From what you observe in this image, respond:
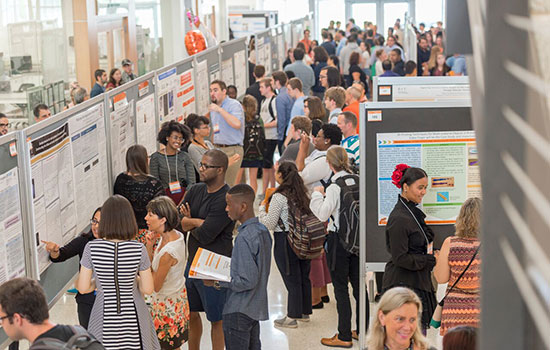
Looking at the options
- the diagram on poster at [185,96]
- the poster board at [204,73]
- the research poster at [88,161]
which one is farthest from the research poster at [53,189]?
the poster board at [204,73]

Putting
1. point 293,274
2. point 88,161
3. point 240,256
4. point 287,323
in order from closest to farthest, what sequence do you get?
1. point 240,256
2. point 88,161
3. point 293,274
4. point 287,323

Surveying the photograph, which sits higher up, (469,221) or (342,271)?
(469,221)

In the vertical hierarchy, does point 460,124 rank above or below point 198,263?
above

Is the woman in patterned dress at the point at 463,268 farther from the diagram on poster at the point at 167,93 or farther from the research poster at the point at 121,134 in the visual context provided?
the diagram on poster at the point at 167,93

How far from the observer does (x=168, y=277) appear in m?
4.43

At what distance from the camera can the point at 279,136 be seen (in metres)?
9.36

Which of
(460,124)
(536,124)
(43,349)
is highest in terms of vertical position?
(536,124)

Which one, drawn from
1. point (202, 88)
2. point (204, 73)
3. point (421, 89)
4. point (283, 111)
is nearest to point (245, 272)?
point (421, 89)

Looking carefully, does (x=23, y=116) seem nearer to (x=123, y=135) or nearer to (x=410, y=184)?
(x=123, y=135)

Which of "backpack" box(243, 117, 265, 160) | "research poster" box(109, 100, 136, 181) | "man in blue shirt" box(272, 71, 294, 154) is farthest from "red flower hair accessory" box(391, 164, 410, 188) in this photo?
"man in blue shirt" box(272, 71, 294, 154)

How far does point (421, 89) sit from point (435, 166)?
1.07 meters

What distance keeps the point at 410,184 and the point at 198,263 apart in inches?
51.6

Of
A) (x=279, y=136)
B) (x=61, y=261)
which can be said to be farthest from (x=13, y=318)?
(x=279, y=136)

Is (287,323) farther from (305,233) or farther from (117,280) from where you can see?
(117,280)
